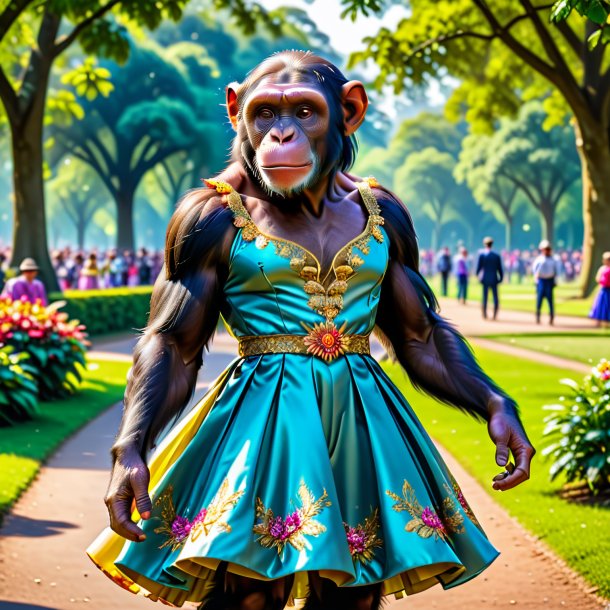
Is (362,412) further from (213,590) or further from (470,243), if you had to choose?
(470,243)

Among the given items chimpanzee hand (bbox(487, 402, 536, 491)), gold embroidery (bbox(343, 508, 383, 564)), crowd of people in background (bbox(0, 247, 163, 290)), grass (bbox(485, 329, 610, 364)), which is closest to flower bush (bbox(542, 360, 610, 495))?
chimpanzee hand (bbox(487, 402, 536, 491))

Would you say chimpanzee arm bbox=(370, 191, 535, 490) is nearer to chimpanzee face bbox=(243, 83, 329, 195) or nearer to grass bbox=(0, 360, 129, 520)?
chimpanzee face bbox=(243, 83, 329, 195)

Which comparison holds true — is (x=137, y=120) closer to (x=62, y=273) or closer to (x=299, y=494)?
(x=62, y=273)

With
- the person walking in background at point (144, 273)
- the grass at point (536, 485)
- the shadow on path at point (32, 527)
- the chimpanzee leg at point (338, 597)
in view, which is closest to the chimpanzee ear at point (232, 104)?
the grass at point (536, 485)

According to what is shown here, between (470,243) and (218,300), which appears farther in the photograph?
(470,243)

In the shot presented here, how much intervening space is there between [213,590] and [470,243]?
2768 inches

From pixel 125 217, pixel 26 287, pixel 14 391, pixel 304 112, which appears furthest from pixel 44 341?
pixel 125 217

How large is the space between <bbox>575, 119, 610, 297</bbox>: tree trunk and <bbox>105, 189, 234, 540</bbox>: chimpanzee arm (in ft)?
56.3

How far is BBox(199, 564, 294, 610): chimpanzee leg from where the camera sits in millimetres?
2951

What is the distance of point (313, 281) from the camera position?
326 centimetres

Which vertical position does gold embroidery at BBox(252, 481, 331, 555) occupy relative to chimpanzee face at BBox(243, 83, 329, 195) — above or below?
below

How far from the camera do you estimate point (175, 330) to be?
10.4ft

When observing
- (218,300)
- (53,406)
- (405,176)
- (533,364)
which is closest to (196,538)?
(218,300)

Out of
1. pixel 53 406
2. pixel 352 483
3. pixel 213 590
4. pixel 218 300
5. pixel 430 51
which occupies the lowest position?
pixel 53 406
